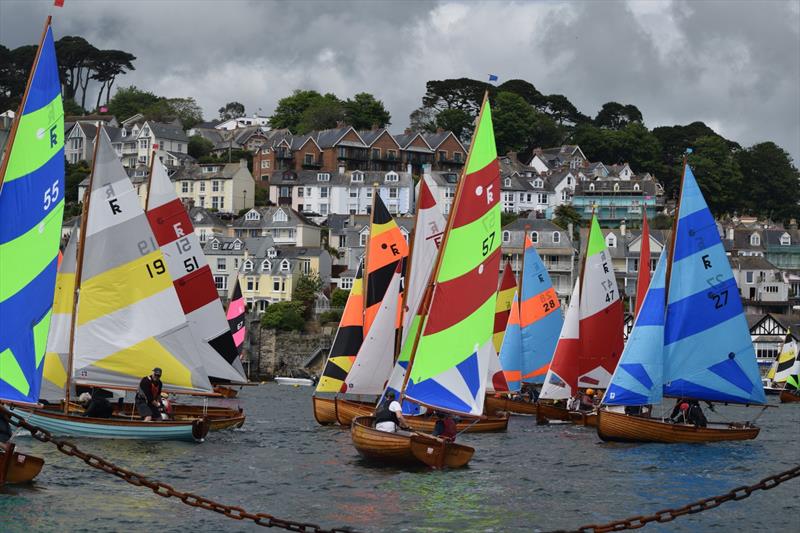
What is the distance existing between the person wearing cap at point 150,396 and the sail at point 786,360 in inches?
3091

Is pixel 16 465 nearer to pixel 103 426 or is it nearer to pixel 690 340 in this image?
pixel 103 426

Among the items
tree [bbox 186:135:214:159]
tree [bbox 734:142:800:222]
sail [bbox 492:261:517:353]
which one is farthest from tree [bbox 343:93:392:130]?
sail [bbox 492:261:517:353]

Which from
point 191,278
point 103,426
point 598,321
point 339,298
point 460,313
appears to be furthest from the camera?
point 339,298

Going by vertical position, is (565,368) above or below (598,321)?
below

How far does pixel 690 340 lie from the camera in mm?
44500

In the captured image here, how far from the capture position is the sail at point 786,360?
105 m

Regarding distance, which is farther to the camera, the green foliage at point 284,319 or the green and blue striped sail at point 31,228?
the green foliage at point 284,319

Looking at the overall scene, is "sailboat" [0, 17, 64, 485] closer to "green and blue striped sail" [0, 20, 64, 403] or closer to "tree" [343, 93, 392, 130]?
"green and blue striped sail" [0, 20, 64, 403]

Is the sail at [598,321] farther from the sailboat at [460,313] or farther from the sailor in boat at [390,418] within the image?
the sailor in boat at [390,418]

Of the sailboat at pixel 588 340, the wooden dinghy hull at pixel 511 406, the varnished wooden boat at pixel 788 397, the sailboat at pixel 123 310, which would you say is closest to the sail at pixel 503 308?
the wooden dinghy hull at pixel 511 406

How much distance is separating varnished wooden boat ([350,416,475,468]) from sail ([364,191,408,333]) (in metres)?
12.8

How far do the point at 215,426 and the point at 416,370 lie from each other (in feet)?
37.0

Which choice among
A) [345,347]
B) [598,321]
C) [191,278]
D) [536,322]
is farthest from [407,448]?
[536,322]

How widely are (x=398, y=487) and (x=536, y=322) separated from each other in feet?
102
